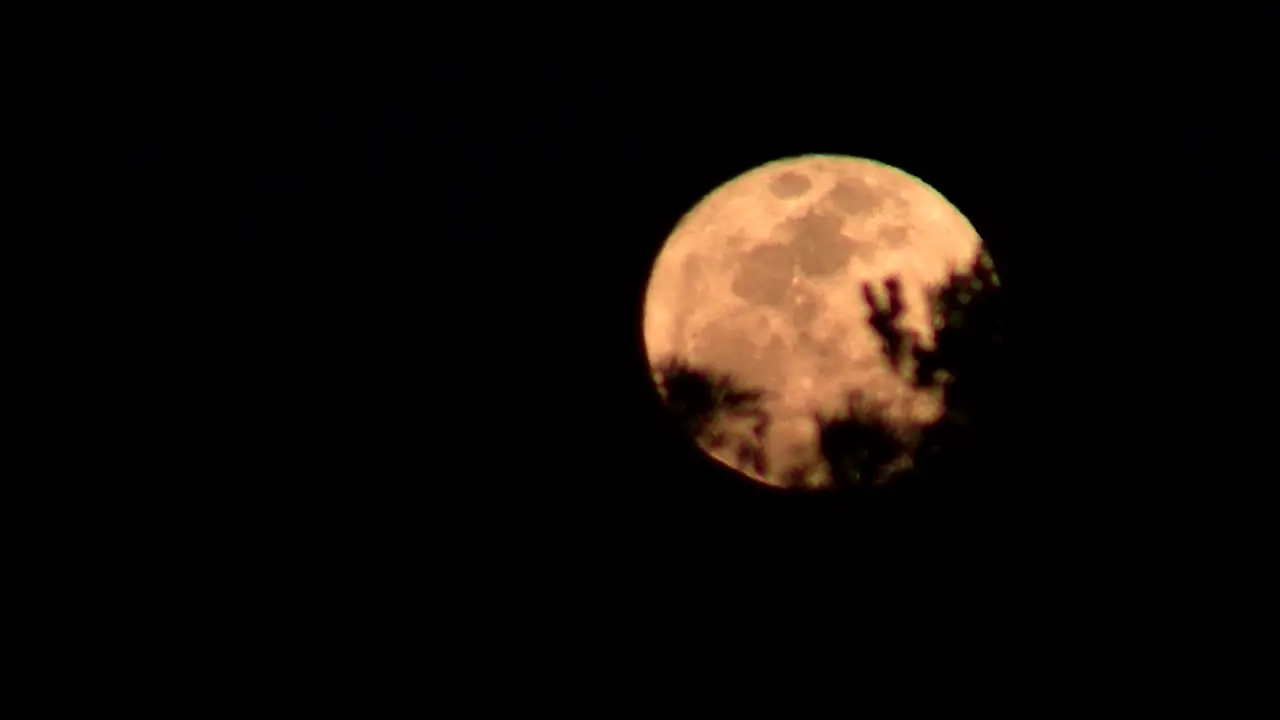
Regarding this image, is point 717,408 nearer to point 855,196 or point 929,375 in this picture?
point 929,375

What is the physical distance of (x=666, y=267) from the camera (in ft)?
17.8

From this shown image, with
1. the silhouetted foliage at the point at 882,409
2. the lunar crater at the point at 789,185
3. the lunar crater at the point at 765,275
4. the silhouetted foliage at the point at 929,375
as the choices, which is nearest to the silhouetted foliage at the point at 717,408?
the silhouetted foliage at the point at 882,409

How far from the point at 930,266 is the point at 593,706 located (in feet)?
12.7

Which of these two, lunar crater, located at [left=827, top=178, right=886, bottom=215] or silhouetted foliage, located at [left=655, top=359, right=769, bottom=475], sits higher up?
lunar crater, located at [left=827, top=178, right=886, bottom=215]

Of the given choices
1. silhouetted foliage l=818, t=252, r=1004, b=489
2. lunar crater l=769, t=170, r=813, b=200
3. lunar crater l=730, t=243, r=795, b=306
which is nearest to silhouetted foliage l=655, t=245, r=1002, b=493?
silhouetted foliage l=818, t=252, r=1004, b=489

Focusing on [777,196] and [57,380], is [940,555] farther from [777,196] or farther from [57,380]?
[57,380]

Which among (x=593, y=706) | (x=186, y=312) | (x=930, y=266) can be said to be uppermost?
(x=930, y=266)

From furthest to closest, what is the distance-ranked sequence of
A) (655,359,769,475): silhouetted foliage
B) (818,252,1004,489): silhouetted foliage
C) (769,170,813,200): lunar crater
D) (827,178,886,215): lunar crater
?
(769,170,813,200): lunar crater
(827,178,886,215): lunar crater
(655,359,769,475): silhouetted foliage
(818,252,1004,489): silhouetted foliage

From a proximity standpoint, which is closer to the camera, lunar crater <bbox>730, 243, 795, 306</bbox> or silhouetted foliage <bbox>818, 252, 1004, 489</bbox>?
silhouetted foliage <bbox>818, 252, 1004, 489</bbox>

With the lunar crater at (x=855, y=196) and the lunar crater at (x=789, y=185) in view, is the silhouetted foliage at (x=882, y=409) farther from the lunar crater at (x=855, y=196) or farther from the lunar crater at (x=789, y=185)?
the lunar crater at (x=789, y=185)

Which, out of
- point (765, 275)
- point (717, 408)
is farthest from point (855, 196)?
point (717, 408)

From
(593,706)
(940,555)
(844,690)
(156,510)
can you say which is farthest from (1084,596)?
(156,510)

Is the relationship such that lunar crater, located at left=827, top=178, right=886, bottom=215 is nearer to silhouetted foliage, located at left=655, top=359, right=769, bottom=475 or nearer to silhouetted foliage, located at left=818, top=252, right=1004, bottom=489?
silhouetted foliage, located at left=818, top=252, right=1004, bottom=489

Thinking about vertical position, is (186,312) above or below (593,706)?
above
